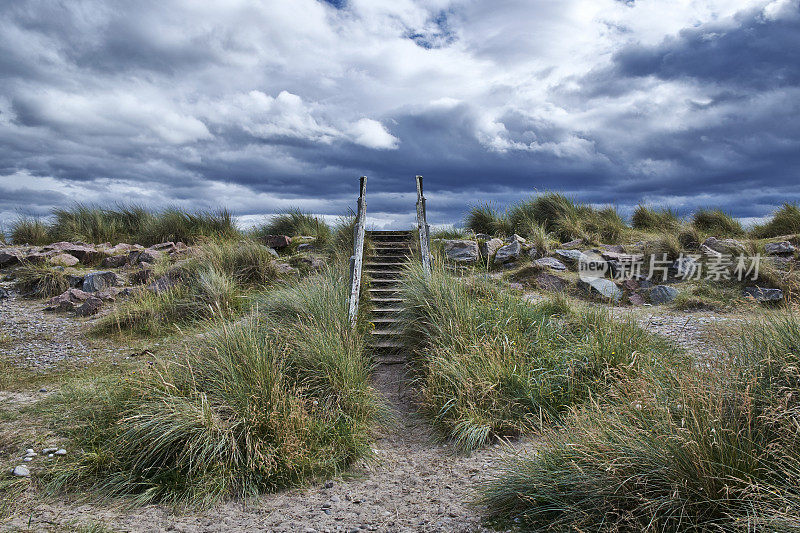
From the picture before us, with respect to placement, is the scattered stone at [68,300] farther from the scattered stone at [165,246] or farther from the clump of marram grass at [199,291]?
the scattered stone at [165,246]

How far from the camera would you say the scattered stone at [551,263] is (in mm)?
11594

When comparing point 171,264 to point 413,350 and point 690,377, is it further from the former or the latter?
point 690,377

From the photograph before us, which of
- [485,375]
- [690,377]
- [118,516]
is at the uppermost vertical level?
[690,377]

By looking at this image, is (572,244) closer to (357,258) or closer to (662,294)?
(662,294)

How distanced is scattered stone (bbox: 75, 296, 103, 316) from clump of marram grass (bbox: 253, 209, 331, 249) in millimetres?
5303

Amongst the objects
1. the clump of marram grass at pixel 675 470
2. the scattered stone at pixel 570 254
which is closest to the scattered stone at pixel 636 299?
the scattered stone at pixel 570 254

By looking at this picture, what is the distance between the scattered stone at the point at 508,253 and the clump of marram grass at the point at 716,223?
5.80 meters

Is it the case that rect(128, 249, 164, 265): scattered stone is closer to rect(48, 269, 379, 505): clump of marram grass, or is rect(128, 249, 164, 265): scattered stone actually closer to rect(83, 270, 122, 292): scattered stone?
rect(83, 270, 122, 292): scattered stone

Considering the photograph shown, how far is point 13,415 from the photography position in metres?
5.44

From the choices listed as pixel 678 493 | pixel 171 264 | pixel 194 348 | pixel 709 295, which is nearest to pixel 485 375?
pixel 678 493

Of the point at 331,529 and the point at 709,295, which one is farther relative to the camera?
the point at 709,295

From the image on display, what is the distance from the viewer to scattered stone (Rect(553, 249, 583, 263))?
12.2 metres

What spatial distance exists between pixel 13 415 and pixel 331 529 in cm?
416

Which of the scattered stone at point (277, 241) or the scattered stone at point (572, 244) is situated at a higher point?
the scattered stone at point (277, 241)
